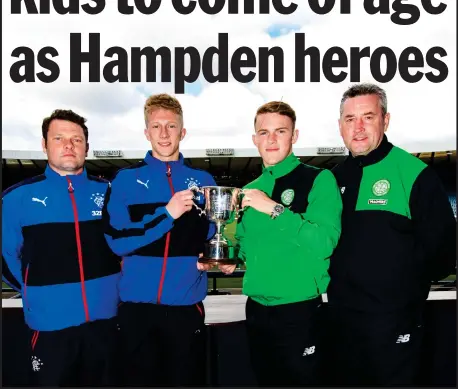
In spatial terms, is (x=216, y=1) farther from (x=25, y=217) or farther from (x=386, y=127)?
(x=25, y=217)

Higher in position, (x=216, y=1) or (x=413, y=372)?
(x=216, y=1)

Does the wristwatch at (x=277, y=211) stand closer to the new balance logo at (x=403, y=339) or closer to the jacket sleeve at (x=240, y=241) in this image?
the jacket sleeve at (x=240, y=241)

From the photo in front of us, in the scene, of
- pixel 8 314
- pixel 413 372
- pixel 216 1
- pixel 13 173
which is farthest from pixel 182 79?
pixel 13 173

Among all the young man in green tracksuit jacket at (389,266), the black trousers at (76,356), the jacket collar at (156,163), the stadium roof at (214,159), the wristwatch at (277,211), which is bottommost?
the black trousers at (76,356)

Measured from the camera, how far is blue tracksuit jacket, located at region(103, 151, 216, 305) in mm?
2197

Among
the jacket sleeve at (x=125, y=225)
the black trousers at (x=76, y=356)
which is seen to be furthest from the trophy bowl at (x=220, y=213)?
the black trousers at (x=76, y=356)

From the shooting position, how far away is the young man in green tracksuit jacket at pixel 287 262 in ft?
6.73

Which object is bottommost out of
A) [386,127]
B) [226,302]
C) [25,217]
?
[226,302]

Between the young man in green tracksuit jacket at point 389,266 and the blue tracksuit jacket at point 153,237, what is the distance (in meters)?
0.86

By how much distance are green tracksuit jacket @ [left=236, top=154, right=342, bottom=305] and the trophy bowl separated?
0.12 meters

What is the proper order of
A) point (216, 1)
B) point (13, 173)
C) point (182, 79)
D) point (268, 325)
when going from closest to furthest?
point (268, 325)
point (216, 1)
point (182, 79)
point (13, 173)

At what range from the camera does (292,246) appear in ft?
7.06

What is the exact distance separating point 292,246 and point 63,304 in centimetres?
142

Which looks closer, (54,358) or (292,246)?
(292,246)
